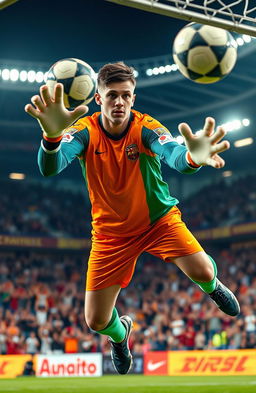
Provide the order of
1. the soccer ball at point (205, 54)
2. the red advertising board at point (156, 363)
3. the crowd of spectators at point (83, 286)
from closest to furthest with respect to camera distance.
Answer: the soccer ball at point (205, 54) → the red advertising board at point (156, 363) → the crowd of spectators at point (83, 286)

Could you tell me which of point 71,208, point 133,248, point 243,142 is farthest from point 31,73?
point 133,248

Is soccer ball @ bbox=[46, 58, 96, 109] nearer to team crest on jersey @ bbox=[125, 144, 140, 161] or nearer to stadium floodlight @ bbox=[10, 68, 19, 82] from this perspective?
team crest on jersey @ bbox=[125, 144, 140, 161]

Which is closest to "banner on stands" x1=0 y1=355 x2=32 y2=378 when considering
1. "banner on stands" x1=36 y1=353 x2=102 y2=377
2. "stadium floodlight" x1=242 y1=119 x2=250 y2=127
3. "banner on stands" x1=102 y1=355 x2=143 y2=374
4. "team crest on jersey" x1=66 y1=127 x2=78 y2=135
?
"banner on stands" x1=36 y1=353 x2=102 y2=377

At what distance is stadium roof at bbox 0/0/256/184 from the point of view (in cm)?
2289

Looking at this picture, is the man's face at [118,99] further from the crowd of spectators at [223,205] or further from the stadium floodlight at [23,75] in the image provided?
the crowd of spectators at [223,205]

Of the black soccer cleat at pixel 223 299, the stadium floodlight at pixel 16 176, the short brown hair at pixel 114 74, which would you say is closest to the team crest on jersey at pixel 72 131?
the short brown hair at pixel 114 74

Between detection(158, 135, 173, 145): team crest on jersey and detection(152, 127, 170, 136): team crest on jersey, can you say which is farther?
detection(152, 127, 170, 136): team crest on jersey

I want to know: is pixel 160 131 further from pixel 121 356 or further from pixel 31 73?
pixel 31 73

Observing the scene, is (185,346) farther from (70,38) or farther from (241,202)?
(70,38)

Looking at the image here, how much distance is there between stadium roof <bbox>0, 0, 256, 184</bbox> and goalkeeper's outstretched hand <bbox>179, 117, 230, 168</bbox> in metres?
17.8

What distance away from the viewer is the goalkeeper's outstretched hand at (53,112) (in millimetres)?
4727

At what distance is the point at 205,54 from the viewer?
21.5 feet

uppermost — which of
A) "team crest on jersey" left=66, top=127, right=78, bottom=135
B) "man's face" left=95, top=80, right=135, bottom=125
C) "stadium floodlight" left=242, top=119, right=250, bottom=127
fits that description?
"stadium floodlight" left=242, top=119, right=250, bottom=127

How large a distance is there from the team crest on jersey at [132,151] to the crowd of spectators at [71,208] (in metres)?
22.7
